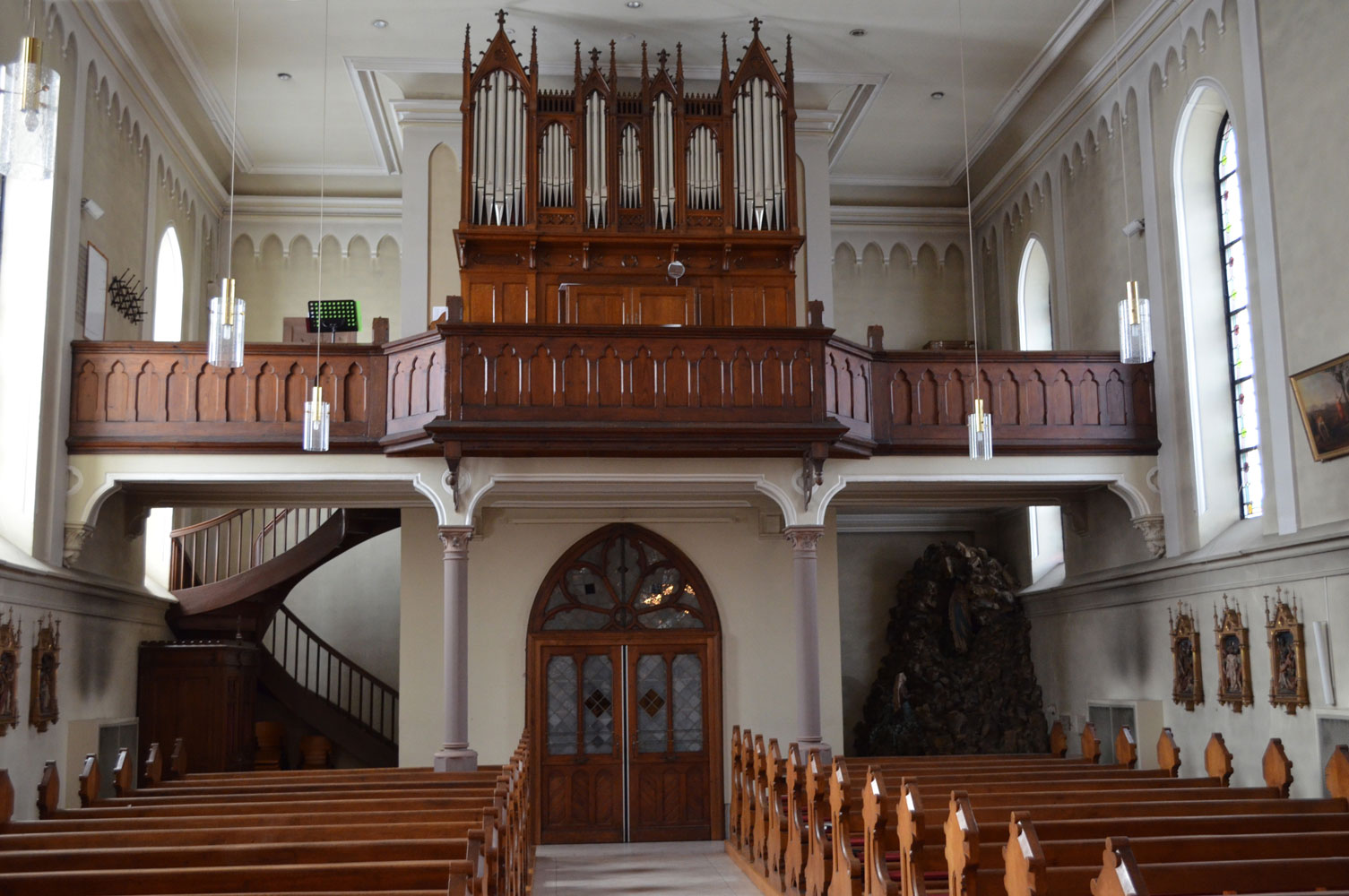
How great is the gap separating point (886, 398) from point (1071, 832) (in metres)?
6.40

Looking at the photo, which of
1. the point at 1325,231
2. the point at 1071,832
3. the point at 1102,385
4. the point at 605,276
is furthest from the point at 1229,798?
the point at 605,276

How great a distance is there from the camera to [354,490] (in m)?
13.7

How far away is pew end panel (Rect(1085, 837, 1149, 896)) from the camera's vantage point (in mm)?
4316

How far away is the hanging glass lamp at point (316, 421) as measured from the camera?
36.9 feet

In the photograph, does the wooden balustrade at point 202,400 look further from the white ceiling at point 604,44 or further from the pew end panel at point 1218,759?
the pew end panel at point 1218,759

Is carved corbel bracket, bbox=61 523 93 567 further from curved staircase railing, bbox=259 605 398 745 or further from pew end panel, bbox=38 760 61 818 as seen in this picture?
curved staircase railing, bbox=259 605 398 745

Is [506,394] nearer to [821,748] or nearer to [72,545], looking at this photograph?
[72,545]

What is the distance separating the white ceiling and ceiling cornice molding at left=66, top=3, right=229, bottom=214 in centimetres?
42

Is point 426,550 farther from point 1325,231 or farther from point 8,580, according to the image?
point 1325,231

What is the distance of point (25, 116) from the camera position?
193 inches

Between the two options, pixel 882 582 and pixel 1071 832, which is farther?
pixel 882 582

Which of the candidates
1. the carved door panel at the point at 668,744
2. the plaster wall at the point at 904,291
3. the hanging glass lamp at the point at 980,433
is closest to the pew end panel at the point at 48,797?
the carved door panel at the point at 668,744

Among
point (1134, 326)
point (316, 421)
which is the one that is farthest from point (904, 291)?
point (316, 421)

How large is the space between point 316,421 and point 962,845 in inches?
289
